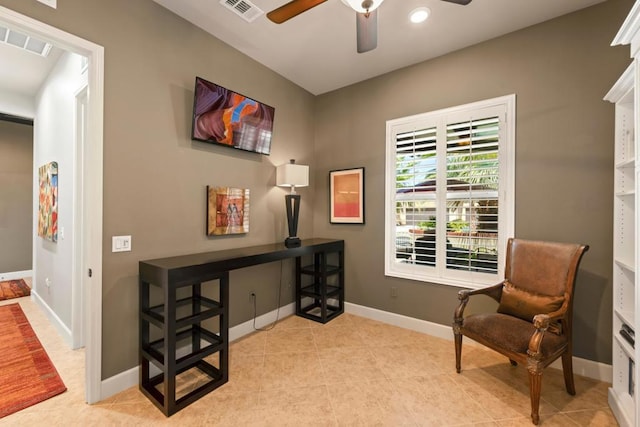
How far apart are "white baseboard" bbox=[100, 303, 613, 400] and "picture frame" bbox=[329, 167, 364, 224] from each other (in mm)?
1156

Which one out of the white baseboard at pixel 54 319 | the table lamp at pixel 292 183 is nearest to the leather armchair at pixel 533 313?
the table lamp at pixel 292 183

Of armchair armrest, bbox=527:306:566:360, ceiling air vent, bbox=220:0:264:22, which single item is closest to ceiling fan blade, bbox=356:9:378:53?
ceiling air vent, bbox=220:0:264:22

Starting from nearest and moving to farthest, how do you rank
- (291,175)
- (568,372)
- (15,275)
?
1. (568,372)
2. (291,175)
3. (15,275)

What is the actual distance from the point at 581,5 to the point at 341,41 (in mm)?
1978

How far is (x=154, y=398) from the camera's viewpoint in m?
1.90

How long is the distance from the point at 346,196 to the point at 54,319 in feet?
12.2

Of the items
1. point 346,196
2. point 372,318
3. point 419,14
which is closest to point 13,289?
point 346,196

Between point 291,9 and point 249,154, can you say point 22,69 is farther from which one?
point 291,9

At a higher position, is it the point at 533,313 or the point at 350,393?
the point at 533,313

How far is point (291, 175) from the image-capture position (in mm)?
3174

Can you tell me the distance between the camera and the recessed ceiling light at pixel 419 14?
7.48 ft

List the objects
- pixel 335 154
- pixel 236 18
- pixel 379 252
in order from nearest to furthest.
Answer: pixel 236 18
pixel 379 252
pixel 335 154

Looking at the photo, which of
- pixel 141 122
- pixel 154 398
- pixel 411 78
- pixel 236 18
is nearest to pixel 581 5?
pixel 411 78

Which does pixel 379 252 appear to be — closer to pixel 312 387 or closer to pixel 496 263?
pixel 496 263
